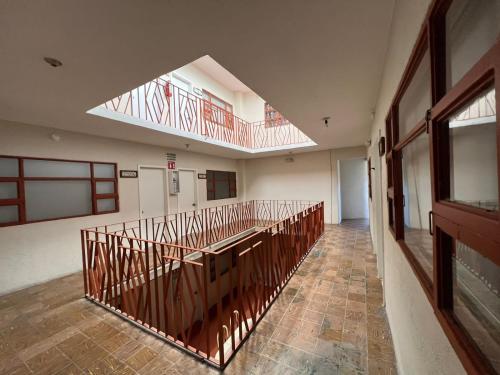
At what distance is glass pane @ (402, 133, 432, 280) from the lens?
1141mm

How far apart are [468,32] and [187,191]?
6218 millimetres

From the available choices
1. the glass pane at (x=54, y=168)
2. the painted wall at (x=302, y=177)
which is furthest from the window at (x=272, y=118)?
the glass pane at (x=54, y=168)

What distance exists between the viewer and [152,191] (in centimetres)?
532

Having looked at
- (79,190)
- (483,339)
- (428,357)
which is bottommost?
(428,357)

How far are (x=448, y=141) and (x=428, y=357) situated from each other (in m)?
0.99

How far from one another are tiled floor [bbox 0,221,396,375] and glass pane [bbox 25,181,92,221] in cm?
126

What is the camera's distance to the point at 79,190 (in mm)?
4008

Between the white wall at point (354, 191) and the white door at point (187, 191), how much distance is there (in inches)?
228

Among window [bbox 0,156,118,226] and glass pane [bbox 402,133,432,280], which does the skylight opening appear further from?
glass pane [bbox 402,133,432,280]

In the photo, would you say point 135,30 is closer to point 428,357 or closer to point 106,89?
point 106,89

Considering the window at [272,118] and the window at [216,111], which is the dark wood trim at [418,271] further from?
the window at [272,118]

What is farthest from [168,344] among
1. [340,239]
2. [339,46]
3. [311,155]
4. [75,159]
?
[311,155]

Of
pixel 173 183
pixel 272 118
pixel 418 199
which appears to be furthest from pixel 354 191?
pixel 418 199

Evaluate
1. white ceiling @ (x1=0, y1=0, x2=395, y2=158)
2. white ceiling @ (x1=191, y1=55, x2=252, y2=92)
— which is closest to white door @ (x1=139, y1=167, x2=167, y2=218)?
white ceiling @ (x1=0, y1=0, x2=395, y2=158)
